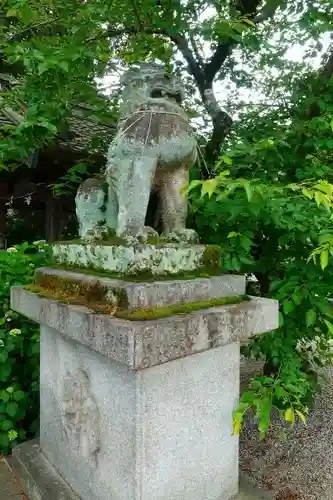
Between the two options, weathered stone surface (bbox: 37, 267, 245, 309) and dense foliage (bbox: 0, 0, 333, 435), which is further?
dense foliage (bbox: 0, 0, 333, 435)

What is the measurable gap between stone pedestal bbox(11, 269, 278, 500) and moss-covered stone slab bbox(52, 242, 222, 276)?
0.32 feet

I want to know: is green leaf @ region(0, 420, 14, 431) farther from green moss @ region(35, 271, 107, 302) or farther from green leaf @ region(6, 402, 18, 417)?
green moss @ region(35, 271, 107, 302)

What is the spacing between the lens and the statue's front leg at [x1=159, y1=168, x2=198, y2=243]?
1.83 metres

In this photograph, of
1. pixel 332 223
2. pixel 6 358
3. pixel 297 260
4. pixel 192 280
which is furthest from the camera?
pixel 6 358

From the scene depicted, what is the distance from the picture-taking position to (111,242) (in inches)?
66.9

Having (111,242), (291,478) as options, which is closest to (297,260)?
(111,242)

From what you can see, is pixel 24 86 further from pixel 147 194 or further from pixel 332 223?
pixel 332 223

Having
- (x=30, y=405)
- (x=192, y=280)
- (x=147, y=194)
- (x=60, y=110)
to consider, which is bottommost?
(x=30, y=405)

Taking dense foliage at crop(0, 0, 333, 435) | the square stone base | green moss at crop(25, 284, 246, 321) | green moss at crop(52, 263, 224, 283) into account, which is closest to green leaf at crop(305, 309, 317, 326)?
dense foliage at crop(0, 0, 333, 435)

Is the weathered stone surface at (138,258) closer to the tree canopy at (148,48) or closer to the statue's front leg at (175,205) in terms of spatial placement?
the statue's front leg at (175,205)

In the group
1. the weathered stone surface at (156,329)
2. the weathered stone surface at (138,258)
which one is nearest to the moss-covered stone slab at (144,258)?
the weathered stone surface at (138,258)

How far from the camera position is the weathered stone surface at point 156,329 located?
1.25m

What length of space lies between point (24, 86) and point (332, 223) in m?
2.30

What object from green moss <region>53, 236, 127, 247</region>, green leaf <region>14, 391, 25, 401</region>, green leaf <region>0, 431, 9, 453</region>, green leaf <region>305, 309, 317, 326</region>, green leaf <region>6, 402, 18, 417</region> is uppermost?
green moss <region>53, 236, 127, 247</region>
